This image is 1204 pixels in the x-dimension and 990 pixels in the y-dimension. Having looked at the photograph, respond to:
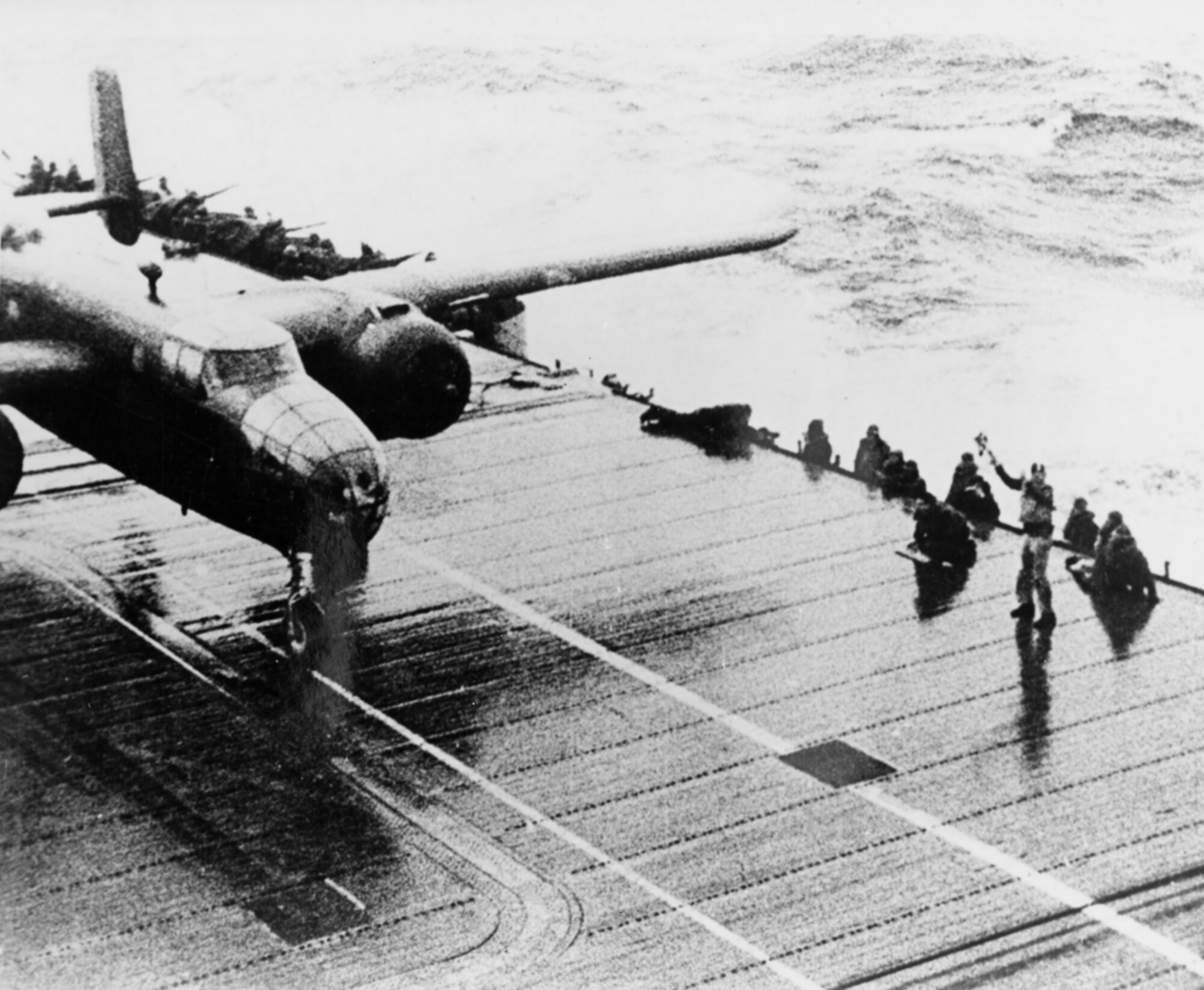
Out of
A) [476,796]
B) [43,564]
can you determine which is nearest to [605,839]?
[476,796]

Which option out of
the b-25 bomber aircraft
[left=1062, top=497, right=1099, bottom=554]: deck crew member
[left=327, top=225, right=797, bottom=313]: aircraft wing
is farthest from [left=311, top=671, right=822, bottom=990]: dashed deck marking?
[left=1062, top=497, right=1099, bottom=554]: deck crew member

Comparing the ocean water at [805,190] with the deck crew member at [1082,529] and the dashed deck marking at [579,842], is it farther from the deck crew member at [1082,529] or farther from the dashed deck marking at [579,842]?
the dashed deck marking at [579,842]

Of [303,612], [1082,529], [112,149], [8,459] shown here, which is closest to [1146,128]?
[1082,529]

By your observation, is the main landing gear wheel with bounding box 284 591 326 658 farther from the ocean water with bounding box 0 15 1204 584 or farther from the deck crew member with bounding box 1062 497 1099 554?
the ocean water with bounding box 0 15 1204 584

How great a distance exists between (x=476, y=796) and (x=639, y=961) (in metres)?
3.69

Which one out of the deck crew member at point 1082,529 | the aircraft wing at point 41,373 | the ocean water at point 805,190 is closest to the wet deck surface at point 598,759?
the deck crew member at point 1082,529

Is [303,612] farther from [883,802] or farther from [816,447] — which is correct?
[816,447]

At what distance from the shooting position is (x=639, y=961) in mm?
13438

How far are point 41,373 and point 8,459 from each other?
6.85 ft

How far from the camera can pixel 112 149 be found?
104 feet

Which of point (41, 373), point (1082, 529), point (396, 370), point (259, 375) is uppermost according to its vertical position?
point (259, 375)

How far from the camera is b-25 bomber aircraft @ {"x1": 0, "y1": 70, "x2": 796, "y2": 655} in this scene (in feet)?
62.9

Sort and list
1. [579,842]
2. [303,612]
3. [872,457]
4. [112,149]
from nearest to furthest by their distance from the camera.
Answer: [579,842]
[303,612]
[872,457]
[112,149]

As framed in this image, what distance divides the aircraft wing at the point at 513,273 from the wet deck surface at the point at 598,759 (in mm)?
4354
